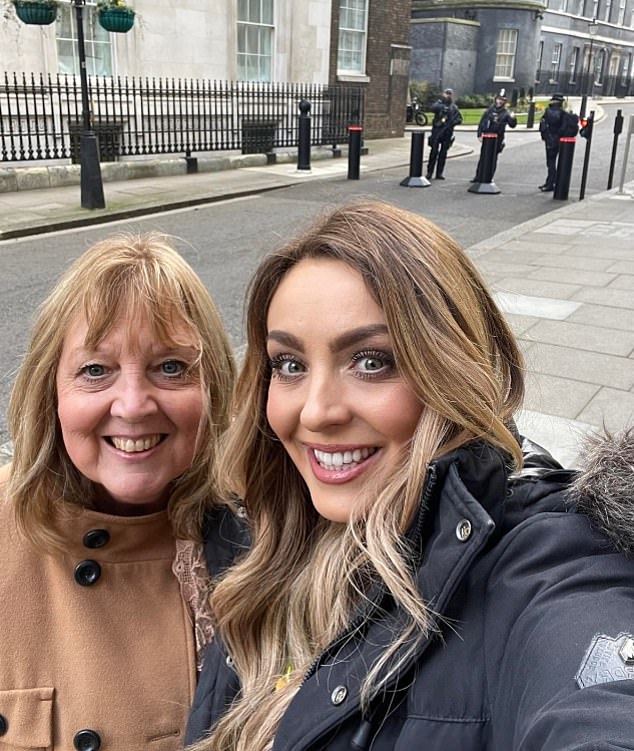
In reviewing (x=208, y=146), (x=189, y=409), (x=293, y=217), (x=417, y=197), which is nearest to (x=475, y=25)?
(x=208, y=146)

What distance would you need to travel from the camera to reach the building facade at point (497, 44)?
41156 millimetres

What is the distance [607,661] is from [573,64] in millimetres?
60362

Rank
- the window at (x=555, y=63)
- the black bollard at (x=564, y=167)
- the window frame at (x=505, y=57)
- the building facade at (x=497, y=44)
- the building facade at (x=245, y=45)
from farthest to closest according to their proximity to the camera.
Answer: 1. the window at (x=555, y=63)
2. the window frame at (x=505, y=57)
3. the building facade at (x=497, y=44)
4. the building facade at (x=245, y=45)
5. the black bollard at (x=564, y=167)

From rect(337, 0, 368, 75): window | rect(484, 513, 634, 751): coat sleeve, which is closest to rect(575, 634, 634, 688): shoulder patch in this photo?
rect(484, 513, 634, 751): coat sleeve

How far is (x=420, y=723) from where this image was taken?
3.45 feet

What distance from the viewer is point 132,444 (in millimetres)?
1642

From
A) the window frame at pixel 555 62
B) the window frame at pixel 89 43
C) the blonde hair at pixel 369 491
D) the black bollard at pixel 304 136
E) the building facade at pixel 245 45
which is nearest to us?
the blonde hair at pixel 369 491

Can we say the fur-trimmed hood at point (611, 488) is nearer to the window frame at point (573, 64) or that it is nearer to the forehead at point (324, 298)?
the forehead at point (324, 298)

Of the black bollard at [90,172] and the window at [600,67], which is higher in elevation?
the window at [600,67]

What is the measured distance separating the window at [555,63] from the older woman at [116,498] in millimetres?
55635

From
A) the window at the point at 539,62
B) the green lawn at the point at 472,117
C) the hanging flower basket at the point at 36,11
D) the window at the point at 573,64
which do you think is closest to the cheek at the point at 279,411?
the hanging flower basket at the point at 36,11

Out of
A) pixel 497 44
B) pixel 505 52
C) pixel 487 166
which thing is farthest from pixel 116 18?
pixel 505 52

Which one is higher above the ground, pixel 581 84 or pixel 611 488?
pixel 581 84

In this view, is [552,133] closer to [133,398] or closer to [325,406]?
[133,398]
